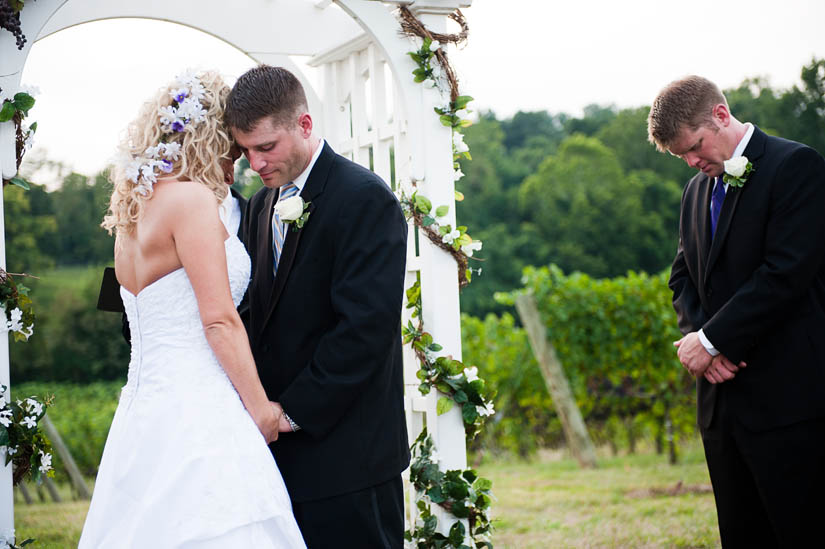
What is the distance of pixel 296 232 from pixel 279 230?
0.15m

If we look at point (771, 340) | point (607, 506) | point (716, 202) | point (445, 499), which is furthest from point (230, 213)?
point (607, 506)

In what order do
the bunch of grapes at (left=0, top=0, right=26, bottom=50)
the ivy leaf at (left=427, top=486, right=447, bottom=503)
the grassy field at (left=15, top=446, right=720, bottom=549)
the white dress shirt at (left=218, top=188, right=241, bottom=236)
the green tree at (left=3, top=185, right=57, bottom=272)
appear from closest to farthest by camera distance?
the white dress shirt at (left=218, top=188, right=241, bottom=236) → the bunch of grapes at (left=0, top=0, right=26, bottom=50) → the ivy leaf at (left=427, top=486, right=447, bottom=503) → the grassy field at (left=15, top=446, right=720, bottom=549) → the green tree at (left=3, top=185, right=57, bottom=272)

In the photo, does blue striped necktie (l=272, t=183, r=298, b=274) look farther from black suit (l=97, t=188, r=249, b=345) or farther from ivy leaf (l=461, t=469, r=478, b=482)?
ivy leaf (l=461, t=469, r=478, b=482)

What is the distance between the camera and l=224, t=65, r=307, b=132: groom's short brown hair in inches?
89.5

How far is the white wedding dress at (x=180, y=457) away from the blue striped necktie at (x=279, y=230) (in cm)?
24

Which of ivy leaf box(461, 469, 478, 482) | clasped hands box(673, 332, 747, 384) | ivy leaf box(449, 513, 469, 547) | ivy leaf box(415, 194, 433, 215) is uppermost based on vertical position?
ivy leaf box(415, 194, 433, 215)

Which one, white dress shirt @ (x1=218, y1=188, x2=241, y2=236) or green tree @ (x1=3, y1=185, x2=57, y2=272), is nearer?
white dress shirt @ (x1=218, y1=188, x2=241, y2=236)

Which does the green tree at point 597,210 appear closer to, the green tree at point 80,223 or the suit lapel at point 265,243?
the green tree at point 80,223

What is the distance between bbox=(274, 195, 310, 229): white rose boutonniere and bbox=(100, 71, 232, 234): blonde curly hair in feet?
0.56

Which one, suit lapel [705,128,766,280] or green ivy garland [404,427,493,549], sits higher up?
suit lapel [705,128,766,280]

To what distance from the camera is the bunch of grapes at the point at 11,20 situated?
2617mm

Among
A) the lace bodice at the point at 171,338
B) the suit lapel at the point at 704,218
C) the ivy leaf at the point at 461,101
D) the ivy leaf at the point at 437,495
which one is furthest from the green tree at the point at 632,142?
the lace bodice at the point at 171,338

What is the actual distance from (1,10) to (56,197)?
12.5 meters

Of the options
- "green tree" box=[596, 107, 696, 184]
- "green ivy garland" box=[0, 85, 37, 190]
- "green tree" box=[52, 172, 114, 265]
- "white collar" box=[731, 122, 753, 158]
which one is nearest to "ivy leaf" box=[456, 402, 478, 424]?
"white collar" box=[731, 122, 753, 158]
